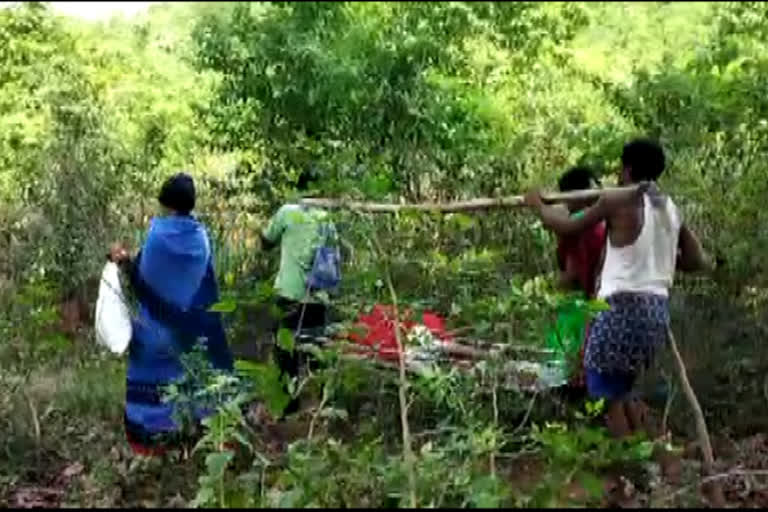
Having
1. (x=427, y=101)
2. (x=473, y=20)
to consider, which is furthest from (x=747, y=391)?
(x=473, y=20)

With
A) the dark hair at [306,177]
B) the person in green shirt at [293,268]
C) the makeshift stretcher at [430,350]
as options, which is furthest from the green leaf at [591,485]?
the dark hair at [306,177]

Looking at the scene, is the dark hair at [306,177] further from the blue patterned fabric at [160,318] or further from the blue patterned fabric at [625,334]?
the blue patterned fabric at [625,334]

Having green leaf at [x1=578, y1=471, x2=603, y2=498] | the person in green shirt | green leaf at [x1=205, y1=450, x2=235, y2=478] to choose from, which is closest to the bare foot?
green leaf at [x1=578, y1=471, x2=603, y2=498]

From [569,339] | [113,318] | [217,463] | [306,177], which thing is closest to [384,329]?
[569,339]

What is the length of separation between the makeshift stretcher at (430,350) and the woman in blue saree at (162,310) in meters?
0.60

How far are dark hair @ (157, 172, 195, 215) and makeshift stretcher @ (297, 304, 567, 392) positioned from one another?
2.58 feet

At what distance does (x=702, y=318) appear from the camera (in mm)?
6152

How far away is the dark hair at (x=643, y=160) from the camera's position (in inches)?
182

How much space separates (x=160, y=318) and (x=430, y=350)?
1227 millimetres

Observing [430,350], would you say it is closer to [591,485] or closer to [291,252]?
[591,485]

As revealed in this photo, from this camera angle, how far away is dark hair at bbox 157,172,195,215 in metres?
5.12

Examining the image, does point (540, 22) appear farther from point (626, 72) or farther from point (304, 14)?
point (304, 14)

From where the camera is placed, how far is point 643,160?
4.64 metres

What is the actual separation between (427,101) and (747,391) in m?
2.79
